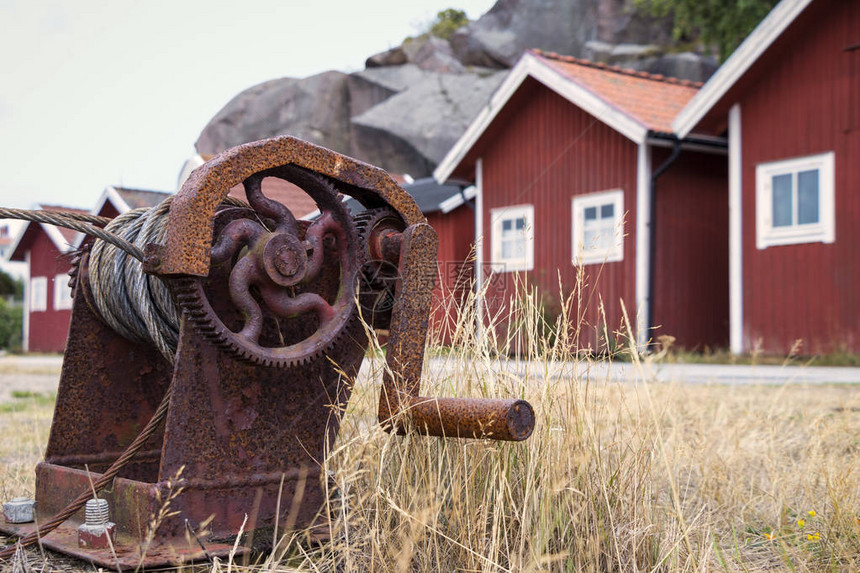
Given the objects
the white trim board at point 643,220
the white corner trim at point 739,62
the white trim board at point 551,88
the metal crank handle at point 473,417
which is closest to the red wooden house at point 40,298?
the white trim board at point 551,88

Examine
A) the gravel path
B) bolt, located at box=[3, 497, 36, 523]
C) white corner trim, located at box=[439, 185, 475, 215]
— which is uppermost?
white corner trim, located at box=[439, 185, 475, 215]

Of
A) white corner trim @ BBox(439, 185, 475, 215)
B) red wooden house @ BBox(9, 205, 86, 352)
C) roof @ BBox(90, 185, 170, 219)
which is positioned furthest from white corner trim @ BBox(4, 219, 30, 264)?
white corner trim @ BBox(439, 185, 475, 215)

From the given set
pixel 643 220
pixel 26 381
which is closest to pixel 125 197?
pixel 26 381

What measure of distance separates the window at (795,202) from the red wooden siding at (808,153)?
10 cm

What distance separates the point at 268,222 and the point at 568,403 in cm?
106

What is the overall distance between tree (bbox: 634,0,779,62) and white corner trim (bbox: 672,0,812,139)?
1476cm

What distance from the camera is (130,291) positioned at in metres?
2.68

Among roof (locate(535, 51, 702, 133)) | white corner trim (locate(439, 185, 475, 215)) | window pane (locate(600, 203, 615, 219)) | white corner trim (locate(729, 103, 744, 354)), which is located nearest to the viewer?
white corner trim (locate(729, 103, 744, 354))

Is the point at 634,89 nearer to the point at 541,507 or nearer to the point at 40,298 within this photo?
the point at 541,507

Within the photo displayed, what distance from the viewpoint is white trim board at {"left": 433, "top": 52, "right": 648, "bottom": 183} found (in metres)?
14.0

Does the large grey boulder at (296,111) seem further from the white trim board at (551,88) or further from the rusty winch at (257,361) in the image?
the rusty winch at (257,361)

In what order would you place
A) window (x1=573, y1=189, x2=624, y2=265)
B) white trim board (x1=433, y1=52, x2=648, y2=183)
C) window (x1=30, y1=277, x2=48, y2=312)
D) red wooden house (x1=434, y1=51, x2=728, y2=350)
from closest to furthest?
white trim board (x1=433, y1=52, x2=648, y2=183), red wooden house (x1=434, y1=51, x2=728, y2=350), window (x1=573, y1=189, x2=624, y2=265), window (x1=30, y1=277, x2=48, y2=312)

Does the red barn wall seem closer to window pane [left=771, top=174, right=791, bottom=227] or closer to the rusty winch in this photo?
window pane [left=771, top=174, right=791, bottom=227]

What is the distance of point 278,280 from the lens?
7.69ft
